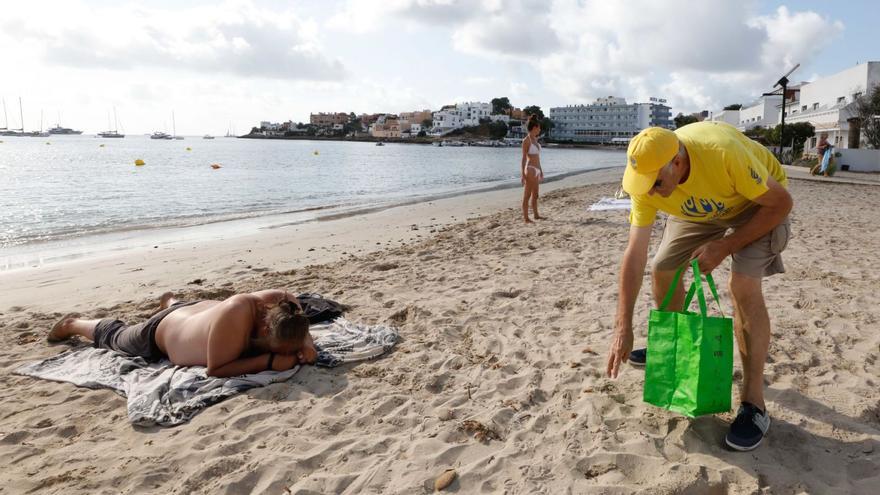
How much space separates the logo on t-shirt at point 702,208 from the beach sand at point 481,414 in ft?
3.49

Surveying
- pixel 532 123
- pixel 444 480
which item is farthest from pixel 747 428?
pixel 532 123

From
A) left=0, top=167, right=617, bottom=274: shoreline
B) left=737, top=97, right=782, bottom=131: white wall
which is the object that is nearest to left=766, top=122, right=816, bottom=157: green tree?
left=737, top=97, right=782, bottom=131: white wall

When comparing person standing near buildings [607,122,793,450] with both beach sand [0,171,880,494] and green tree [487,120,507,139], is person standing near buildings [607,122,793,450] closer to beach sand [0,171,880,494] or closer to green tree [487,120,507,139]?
beach sand [0,171,880,494]

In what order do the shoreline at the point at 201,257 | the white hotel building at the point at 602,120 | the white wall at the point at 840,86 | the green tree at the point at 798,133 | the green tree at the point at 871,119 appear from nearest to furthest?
1. the shoreline at the point at 201,257
2. the green tree at the point at 871,119
3. the white wall at the point at 840,86
4. the green tree at the point at 798,133
5. the white hotel building at the point at 602,120

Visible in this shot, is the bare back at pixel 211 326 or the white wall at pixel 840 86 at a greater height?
the white wall at pixel 840 86

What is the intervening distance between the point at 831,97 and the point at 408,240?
38.7m

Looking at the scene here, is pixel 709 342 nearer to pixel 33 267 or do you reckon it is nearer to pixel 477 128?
pixel 33 267

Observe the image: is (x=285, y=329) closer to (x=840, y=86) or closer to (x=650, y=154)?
(x=650, y=154)

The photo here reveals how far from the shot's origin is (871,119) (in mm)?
25359

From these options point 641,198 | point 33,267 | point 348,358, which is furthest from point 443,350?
point 33,267

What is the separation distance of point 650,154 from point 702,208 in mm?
552

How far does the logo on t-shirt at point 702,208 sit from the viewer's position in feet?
9.04

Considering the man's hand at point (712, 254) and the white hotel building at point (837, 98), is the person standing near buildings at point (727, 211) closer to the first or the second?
the man's hand at point (712, 254)

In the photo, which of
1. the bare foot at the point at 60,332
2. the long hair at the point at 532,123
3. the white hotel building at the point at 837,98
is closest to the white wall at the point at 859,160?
the white hotel building at the point at 837,98
